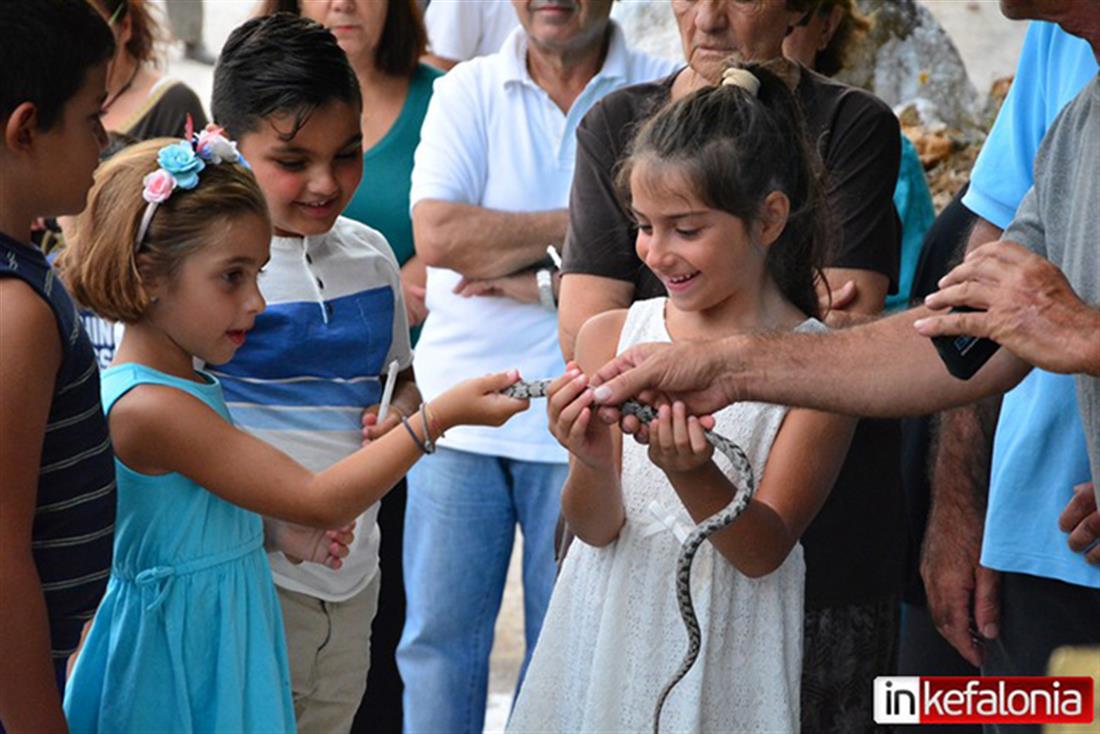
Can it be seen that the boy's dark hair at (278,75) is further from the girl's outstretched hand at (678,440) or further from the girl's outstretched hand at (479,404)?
the girl's outstretched hand at (678,440)

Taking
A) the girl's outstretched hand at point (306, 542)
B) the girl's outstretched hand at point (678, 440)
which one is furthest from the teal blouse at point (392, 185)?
the girl's outstretched hand at point (678, 440)

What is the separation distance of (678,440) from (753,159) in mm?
571

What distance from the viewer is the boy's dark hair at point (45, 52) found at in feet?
7.25

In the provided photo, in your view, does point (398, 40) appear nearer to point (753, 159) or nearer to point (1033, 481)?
point (753, 159)

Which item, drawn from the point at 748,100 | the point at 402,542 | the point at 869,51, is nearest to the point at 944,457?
the point at 748,100

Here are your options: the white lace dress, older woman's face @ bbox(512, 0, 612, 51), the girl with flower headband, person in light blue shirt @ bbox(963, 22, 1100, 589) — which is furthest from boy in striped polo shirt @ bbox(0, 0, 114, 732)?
older woman's face @ bbox(512, 0, 612, 51)

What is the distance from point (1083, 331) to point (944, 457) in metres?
0.90

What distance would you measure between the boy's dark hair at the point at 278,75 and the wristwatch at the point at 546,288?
2.50 feet

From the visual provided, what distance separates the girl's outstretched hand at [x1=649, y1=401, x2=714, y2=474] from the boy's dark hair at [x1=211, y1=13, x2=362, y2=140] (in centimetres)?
102

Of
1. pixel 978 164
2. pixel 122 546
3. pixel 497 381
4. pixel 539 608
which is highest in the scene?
pixel 978 164

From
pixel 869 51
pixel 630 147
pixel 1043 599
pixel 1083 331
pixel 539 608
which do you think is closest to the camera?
pixel 1083 331

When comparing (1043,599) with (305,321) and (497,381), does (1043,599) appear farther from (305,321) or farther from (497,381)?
(305,321)

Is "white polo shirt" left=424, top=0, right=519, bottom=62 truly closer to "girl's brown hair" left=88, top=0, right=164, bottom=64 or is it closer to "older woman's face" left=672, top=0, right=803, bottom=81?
"girl's brown hair" left=88, top=0, right=164, bottom=64

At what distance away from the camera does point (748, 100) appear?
280 centimetres
